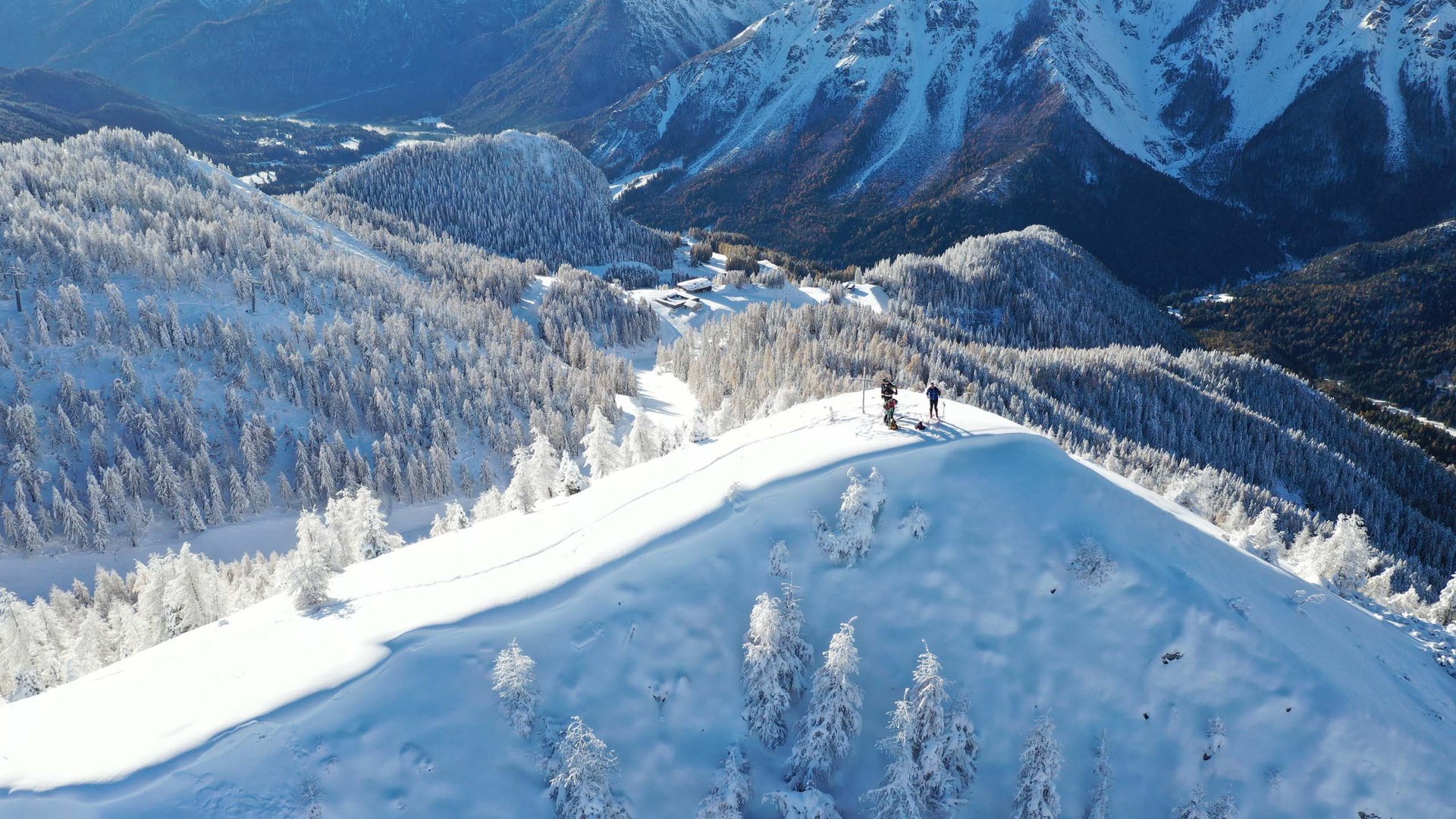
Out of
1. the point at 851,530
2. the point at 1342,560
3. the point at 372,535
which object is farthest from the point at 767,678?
the point at 1342,560

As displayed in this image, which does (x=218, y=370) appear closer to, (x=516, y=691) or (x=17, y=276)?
(x=17, y=276)

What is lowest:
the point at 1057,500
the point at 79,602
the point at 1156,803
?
the point at 79,602

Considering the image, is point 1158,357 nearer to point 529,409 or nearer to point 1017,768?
point 529,409

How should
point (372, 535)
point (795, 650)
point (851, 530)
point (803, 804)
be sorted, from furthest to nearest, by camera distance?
point (372, 535) < point (851, 530) < point (795, 650) < point (803, 804)

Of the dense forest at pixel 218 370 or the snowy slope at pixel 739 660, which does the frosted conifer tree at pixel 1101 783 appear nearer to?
the snowy slope at pixel 739 660

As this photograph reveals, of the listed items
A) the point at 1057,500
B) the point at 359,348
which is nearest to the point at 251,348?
the point at 359,348

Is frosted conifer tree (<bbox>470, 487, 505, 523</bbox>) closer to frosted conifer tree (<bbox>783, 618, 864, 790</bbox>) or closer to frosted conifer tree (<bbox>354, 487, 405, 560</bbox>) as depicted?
frosted conifer tree (<bbox>354, 487, 405, 560</bbox>)

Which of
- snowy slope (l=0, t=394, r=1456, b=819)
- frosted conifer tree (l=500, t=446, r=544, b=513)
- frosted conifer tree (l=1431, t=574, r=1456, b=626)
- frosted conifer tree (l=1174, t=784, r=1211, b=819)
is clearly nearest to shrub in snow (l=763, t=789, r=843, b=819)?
snowy slope (l=0, t=394, r=1456, b=819)
